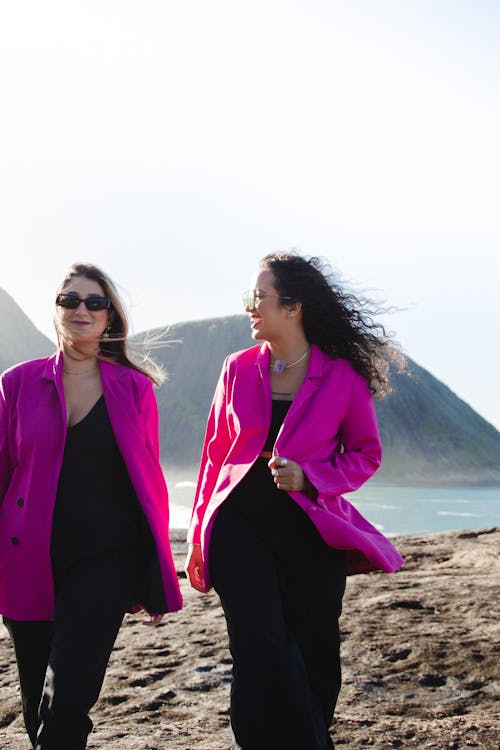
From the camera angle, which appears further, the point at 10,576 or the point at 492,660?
the point at 492,660

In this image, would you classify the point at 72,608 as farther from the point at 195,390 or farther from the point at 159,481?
the point at 195,390

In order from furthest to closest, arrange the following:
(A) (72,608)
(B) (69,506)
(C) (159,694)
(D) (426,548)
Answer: (D) (426,548) < (C) (159,694) < (B) (69,506) < (A) (72,608)

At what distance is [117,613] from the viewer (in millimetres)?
2904

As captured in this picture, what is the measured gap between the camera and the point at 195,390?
229 ft

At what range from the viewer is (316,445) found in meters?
3.23

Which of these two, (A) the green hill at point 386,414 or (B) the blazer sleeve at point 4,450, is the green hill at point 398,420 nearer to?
(A) the green hill at point 386,414

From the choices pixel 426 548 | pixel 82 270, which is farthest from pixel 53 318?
pixel 426 548

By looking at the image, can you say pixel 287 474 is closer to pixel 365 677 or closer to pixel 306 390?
pixel 306 390

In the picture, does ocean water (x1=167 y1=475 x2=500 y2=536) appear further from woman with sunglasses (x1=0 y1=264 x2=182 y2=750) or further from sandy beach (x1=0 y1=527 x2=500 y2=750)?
woman with sunglasses (x1=0 y1=264 x2=182 y2=750)

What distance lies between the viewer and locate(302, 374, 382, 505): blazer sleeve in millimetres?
3145

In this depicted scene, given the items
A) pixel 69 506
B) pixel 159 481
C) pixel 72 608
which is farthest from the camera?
pixel 159 481

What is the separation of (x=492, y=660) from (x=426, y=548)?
17.4 feet

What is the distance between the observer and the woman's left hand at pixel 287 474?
10.1ft

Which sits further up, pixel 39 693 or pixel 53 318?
pixel 53 318
